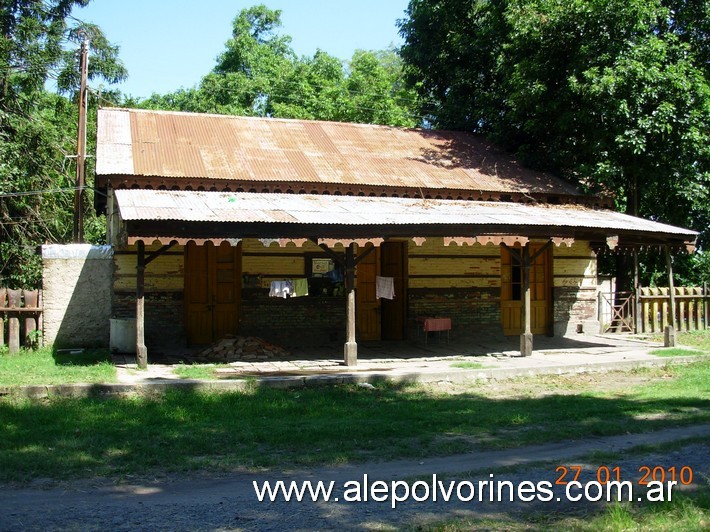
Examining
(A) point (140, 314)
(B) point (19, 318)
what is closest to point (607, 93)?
(A) point (140, 314)

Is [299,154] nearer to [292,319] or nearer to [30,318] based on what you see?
[292,319]

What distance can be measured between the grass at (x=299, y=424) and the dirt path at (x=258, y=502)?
38 centimetres

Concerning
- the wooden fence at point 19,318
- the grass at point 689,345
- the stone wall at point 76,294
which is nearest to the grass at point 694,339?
the grass at point 689,345

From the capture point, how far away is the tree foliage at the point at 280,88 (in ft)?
102

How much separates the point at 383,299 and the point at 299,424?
798cm

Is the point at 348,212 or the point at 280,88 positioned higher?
the point at 280,88

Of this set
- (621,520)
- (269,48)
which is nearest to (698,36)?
(621,520)

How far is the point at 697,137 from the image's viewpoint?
16109 mm

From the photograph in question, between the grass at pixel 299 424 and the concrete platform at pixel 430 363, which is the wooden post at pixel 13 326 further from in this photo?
the grass at pixel 299 424

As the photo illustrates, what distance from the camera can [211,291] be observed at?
14219 mm

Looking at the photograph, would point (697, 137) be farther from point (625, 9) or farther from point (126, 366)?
point (126, 366)

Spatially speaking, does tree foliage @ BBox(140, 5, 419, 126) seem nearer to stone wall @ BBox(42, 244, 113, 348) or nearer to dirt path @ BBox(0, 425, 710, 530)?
stone wall @ BBox(42, 244, 113, 348)

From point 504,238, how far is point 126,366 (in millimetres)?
7064

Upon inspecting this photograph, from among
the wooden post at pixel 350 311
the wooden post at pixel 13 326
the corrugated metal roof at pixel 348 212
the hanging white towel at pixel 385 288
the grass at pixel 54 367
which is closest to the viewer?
the grass at pixel 54 367
